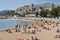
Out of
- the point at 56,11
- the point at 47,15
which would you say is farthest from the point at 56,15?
the point at 47,15

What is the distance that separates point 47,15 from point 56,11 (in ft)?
60.7

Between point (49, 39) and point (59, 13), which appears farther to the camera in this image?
point (59, 13)

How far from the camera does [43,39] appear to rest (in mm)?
21859

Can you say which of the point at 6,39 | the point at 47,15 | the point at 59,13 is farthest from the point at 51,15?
the point at 6,39

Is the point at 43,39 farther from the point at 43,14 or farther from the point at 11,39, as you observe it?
the point at 43,14

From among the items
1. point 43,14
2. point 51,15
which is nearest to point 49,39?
point 51,15

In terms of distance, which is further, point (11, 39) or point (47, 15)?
point (47, 15)

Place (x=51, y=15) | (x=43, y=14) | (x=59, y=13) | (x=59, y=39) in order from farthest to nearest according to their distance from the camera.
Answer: (x=43, y=14)
(x=51, y=15)
(x=59, y=13)
(x=59, y=39)

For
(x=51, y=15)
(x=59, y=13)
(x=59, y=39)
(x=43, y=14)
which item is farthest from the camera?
(x=43, y=14)

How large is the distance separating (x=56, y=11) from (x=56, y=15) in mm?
3396

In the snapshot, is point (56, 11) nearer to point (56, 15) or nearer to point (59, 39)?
point (56, 15)

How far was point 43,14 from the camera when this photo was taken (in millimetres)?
118312

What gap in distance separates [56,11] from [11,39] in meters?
72.7

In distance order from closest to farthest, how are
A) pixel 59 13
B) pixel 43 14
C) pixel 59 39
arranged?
pixel 59 39 < pixel 59 13 < pixel 43 14
